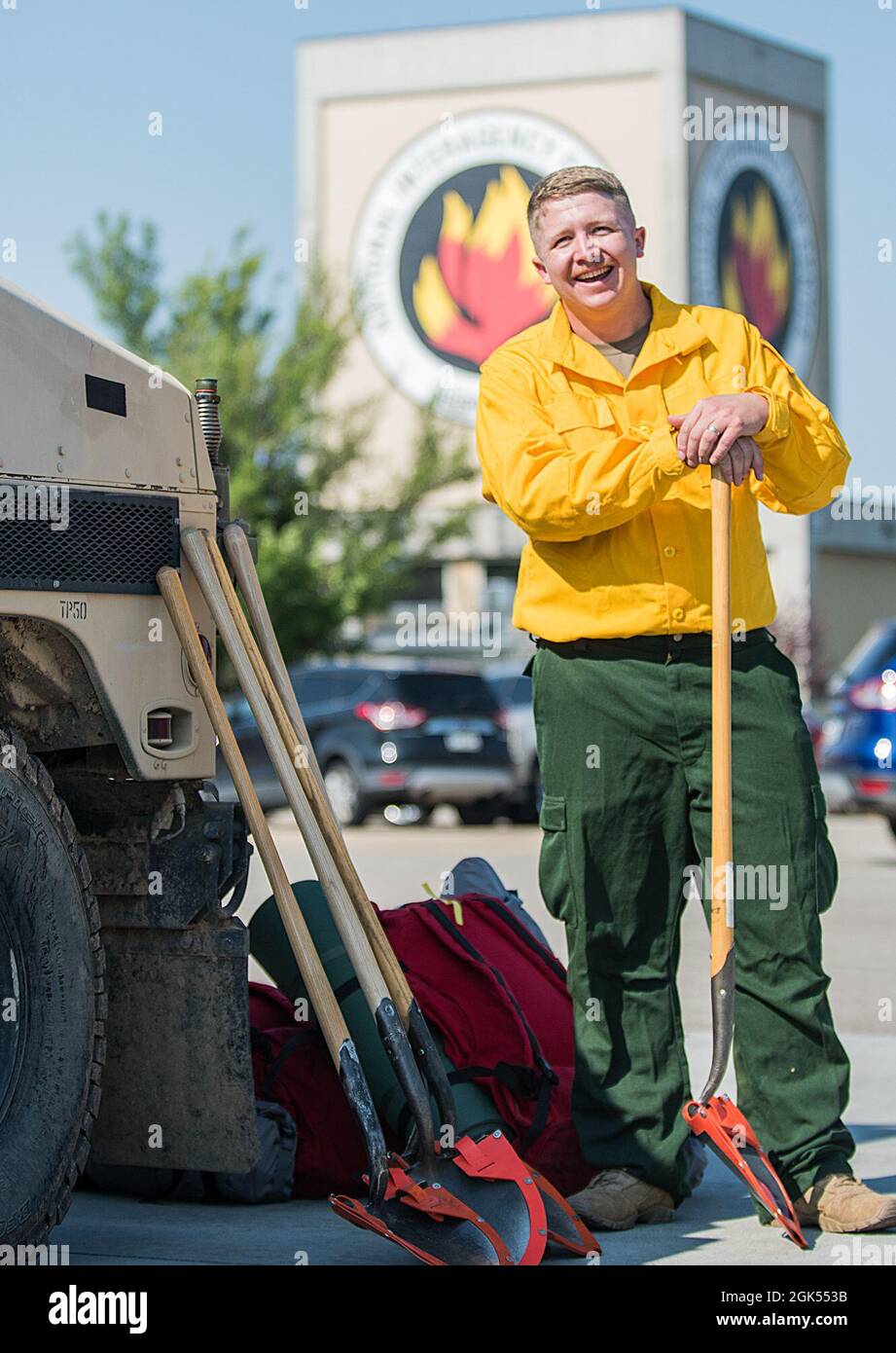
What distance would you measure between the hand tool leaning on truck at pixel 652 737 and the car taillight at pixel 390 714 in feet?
48.3

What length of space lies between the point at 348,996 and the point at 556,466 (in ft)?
4.11

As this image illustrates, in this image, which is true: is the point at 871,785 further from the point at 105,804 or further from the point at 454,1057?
the point at 105,804

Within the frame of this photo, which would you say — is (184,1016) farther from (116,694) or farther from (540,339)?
(540,339)

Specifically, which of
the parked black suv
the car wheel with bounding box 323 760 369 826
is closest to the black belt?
the parked black suv

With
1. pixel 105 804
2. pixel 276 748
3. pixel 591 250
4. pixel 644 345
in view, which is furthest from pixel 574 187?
pixel 105 804

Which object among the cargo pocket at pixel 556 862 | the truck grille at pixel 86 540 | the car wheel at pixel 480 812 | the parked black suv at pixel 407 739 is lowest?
the car wheel at pixel 480 812

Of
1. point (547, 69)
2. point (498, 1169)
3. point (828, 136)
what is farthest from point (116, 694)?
point (828, 136)

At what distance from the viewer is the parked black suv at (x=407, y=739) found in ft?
63.3

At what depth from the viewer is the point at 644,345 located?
→ 4.67 metres

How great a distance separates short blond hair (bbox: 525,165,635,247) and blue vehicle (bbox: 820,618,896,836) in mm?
10236

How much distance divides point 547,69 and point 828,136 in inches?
353

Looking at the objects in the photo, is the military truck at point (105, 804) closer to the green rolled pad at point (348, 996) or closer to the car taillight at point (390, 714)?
the green rolled pad at point (348, 996)

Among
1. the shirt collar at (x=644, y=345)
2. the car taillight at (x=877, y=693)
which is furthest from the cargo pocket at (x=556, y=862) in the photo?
the car taillight at (x=877, y=693)

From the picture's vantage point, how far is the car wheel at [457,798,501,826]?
66.7 feet
